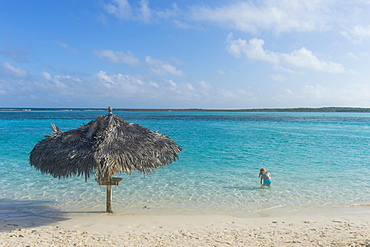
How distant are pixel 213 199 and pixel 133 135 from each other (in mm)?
3159

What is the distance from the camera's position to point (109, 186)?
22.4 ft

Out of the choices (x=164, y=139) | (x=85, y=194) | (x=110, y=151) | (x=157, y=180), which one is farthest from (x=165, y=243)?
(x=157, y=180)

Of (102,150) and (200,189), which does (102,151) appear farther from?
(200,189)

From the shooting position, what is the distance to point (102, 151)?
6.07 meters

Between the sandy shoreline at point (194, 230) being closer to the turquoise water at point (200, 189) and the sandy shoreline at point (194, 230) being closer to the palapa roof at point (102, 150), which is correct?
the turquoise water at point (200, 189)

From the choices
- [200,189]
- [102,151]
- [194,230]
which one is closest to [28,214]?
[102,151]

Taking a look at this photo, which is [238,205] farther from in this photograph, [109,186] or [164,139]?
[109,186]

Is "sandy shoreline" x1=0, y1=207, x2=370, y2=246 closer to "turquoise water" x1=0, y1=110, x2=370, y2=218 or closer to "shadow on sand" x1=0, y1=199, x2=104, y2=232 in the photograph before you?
"shadow on sand" x1=0, y1=199, x2=104, y2=232

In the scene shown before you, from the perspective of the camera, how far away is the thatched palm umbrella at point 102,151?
608 cm

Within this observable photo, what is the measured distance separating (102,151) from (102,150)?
25 mm

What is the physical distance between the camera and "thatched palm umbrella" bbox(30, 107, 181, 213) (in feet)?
19.9

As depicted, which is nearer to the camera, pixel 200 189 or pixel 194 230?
pixel 194 230

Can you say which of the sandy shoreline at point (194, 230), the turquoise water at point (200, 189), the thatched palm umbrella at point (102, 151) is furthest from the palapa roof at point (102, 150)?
the turquoise water at point (200, 189)

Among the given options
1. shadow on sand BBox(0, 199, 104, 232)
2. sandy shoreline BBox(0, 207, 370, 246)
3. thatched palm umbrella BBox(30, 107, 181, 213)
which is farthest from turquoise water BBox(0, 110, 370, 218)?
thatched palm umbrella BBox(30, 107, 181, 213)
